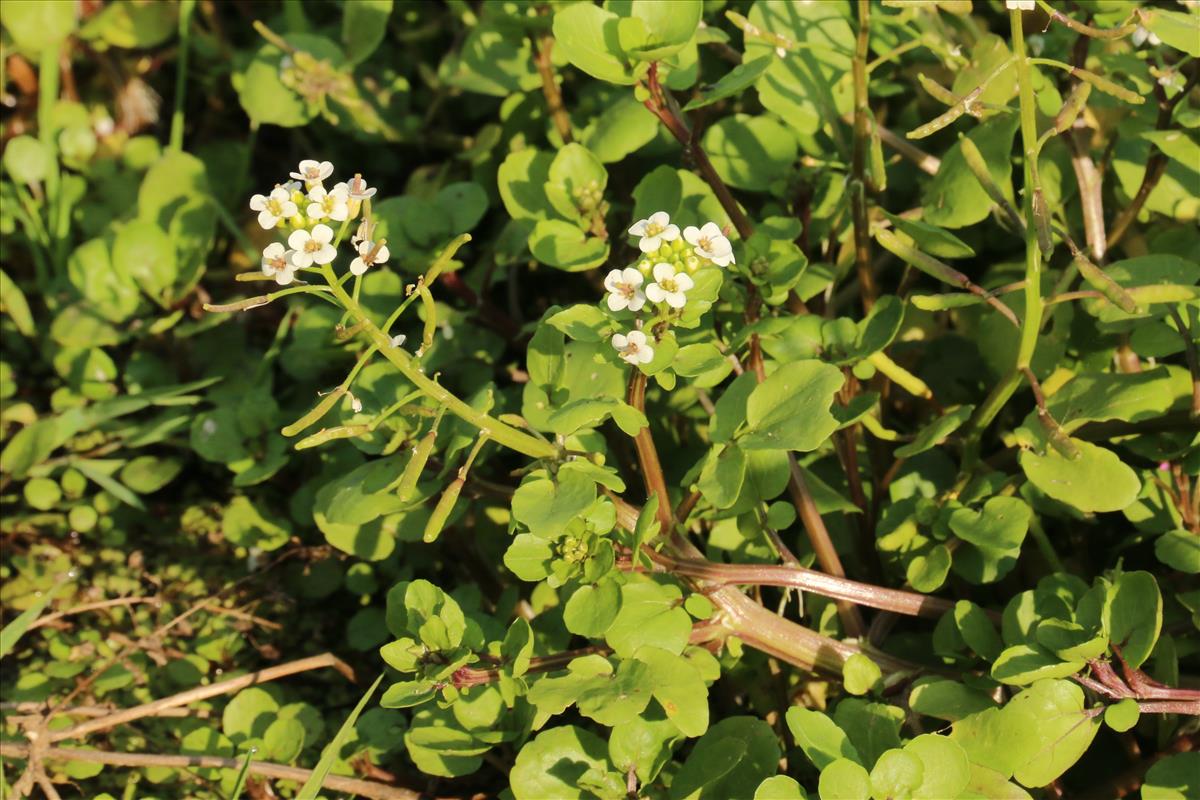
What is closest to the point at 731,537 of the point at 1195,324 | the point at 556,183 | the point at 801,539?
the point at 801,539

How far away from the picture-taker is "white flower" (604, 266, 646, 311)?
1.53m

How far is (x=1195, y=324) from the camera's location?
1.89 metres

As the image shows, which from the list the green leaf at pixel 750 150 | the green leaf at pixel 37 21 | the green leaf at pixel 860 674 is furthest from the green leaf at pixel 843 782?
A: the green leaf at pixel 37 21

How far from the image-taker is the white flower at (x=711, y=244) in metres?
1.57

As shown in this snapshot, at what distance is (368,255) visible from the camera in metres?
1.53

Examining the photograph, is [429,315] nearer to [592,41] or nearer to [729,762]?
[592,41]

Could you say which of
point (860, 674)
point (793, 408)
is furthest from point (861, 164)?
point (860, 674)

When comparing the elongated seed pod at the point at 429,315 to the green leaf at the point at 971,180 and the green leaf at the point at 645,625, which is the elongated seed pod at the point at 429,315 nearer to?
the green leaf at the point at 645,625

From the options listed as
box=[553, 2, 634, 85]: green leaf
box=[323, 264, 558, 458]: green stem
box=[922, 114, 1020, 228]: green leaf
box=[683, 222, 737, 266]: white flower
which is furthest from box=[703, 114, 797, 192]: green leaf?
box=[323, 264, 558, 458]: green stem

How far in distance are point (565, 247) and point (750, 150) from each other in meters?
0.49

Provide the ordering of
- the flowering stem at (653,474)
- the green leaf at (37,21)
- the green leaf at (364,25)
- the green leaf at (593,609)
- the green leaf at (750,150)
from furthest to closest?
1. the green leaf at (37,21)
2. the green leaf at (364,25)
3. the green leaf at (750,150)
4. the flowering stem at (653,474)
5. the green leaf at (593,609)

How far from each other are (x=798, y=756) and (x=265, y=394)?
48.6 inches

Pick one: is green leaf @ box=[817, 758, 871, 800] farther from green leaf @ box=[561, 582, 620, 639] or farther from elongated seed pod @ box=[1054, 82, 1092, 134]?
elongated seed pod @ box=[1054, 82, 1092, 134]

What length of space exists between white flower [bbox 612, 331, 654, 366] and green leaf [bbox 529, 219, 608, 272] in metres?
0.48
